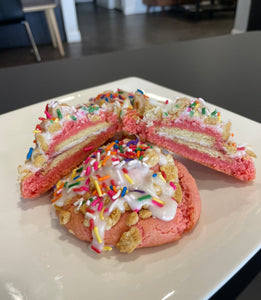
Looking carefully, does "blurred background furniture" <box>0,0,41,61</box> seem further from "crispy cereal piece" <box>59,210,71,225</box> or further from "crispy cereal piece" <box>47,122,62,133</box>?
"crispy cereal piece" <box>59,210,71,225</box>

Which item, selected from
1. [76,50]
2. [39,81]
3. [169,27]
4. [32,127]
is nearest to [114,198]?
[32,127]

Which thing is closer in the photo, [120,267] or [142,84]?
[120,267]

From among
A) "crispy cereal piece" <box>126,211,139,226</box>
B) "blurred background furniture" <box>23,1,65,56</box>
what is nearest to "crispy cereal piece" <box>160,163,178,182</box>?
"crispy cereal piece" <box>126,211,139,226</box>

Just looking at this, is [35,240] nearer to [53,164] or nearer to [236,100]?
[53,164]

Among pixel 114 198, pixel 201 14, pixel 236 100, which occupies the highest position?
pixel 114 198

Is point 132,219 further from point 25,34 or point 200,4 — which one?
point 200,4

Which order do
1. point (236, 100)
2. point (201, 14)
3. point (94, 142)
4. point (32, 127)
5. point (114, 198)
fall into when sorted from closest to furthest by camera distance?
point (114, 198) < point (94, 142) < point (32, 127) < point (236, 100) < point (201, 14)

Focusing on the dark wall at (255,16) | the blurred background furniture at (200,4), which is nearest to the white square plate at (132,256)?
the dark wall at (255,16)
